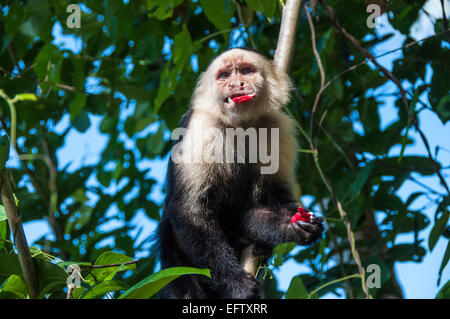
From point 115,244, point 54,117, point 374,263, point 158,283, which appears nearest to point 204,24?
point 54,117

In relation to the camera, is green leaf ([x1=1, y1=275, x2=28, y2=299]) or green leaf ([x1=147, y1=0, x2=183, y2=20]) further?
green leaf ([x1=147, y1=0, x2=183, y2=20])

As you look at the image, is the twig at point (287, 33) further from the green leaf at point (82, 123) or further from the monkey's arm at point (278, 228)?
the green leaf at point (82, 123)

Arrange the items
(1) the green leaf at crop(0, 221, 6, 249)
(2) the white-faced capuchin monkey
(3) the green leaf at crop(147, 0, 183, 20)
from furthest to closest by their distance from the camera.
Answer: (3) the green leaf at crop(147, 0, 183, 20) → (2) the white-faced capuchin monkey → (1) the green leaf at crop(0, 221, 6, 249)

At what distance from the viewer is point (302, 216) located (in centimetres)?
320

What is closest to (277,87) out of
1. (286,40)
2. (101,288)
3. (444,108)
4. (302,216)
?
(286,40)

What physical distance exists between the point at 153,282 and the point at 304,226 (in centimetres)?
165

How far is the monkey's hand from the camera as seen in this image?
10.5 ft

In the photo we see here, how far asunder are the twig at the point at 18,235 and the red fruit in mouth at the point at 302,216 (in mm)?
1798

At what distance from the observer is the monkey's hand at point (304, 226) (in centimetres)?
320

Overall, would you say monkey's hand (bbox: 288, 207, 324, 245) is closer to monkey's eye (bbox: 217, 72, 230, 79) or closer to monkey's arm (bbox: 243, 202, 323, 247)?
monkey's arm (bbox: 243, 202, 323, 247)

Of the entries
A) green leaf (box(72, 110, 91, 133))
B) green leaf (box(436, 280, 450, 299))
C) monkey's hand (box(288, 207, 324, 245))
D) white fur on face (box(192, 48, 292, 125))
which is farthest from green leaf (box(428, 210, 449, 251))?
green leaf (box(72, 110, 91, 133))

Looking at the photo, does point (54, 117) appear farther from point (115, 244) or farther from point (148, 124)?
point (115, 244)
